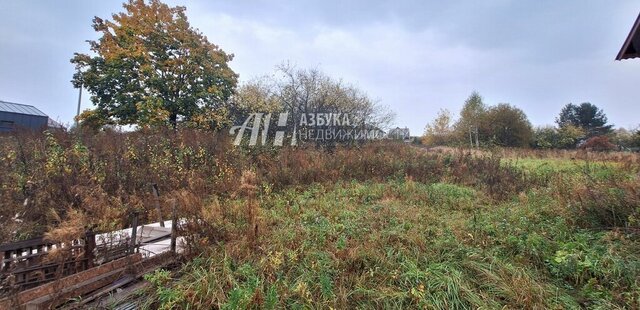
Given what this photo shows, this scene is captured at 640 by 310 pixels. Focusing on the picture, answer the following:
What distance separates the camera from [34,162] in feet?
15.7

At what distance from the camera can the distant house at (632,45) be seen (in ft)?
15.9

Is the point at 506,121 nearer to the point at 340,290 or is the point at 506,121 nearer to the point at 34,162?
the point at 340,290

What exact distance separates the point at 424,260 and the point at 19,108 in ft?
120

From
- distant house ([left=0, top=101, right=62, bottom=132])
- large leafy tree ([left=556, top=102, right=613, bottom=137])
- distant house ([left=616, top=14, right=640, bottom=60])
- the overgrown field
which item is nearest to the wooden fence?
the overgrown field

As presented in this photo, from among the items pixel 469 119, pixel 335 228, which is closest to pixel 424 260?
pixel 335 228

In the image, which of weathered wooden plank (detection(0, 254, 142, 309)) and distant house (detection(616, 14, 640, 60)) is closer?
weathered wooden plank (detection(0, 254, 142, 309))

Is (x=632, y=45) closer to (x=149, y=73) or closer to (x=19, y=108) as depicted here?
(x=149, y=73)

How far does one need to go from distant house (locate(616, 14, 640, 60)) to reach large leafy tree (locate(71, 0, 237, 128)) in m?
11.7

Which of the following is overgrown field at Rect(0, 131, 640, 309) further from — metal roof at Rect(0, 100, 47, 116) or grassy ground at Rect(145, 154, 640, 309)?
metal roof at Rect(0, 100, 47, 116)

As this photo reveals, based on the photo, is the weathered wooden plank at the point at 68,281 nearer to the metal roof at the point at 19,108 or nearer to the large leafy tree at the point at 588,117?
the metal roof at the point at 19,108

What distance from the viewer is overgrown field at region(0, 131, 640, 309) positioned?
2297mm

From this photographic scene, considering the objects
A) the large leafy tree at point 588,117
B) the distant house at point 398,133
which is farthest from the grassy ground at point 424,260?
the large leafy tree at point 588,117

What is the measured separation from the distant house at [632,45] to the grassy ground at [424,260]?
3075 millimetres

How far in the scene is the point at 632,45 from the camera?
16.8 feet
